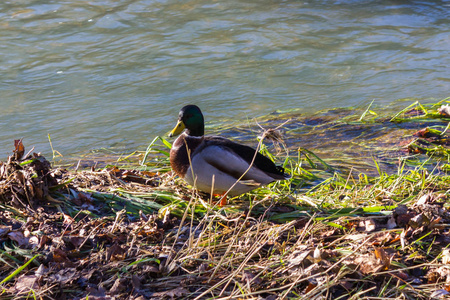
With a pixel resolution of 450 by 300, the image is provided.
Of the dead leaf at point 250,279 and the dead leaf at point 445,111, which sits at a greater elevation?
the dead leaf at point 250,279

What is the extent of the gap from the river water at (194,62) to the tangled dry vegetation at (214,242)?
102 inches

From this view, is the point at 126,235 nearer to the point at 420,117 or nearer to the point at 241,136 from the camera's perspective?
the point at 241,136

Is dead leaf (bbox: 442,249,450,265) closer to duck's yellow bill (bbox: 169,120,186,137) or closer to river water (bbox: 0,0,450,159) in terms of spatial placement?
duck's yellow bill (bbox: 169,120,186,137)

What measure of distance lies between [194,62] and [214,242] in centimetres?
604

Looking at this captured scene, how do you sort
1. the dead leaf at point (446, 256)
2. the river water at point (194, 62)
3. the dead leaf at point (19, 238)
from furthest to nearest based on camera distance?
the river water at point (194, 62) → the dead leaf at point (19, 238) → the dead leaf at point (446, 256)

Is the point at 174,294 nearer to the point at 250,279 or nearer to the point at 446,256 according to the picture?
the point at 250,279

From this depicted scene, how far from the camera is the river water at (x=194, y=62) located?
697cm

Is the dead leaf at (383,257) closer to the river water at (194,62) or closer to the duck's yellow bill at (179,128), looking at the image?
the duck's yellow bill at (179,128)

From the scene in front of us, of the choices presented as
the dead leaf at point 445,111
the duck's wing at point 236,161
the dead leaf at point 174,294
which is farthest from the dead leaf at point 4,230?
the dead leaf at point 445,111

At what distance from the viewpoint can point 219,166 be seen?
348 centimetres

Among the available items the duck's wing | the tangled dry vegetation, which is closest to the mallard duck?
the duck's wing

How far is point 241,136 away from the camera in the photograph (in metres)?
5.75

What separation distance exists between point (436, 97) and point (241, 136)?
3.01 m

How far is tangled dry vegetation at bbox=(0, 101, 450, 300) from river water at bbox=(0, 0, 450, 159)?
2.59 meters
